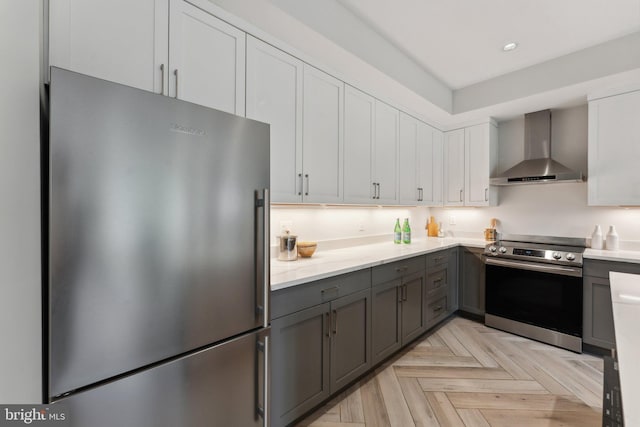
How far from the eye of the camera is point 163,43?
4.54 ft

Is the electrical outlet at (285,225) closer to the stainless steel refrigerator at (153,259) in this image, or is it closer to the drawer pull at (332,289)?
the drawer pull at (332,289)

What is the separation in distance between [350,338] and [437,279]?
4.92 ft

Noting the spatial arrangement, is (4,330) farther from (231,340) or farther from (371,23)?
(371,23)

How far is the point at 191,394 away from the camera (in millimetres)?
1139

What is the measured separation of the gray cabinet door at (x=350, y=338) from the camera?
185 cm

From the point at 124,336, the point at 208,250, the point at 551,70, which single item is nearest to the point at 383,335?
the point at 208,250

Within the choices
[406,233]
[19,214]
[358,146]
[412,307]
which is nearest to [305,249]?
[358,146]

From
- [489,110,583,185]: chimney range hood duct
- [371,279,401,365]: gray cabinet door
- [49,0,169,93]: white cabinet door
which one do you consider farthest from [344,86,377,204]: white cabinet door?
[489,110,583,185]: chimney range hood duct

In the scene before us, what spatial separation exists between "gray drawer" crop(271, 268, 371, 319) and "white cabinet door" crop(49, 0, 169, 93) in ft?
3.94

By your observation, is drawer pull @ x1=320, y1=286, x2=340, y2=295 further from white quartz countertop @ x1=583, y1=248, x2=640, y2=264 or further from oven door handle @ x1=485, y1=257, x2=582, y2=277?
white quartz countertop @ x1=583, y1=248, x2=640, y2=264

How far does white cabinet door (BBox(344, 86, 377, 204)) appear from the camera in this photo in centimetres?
244

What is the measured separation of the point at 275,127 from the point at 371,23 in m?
1.12

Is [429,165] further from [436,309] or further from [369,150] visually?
[436,309]

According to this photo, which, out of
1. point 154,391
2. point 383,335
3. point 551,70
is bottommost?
point 383,335
